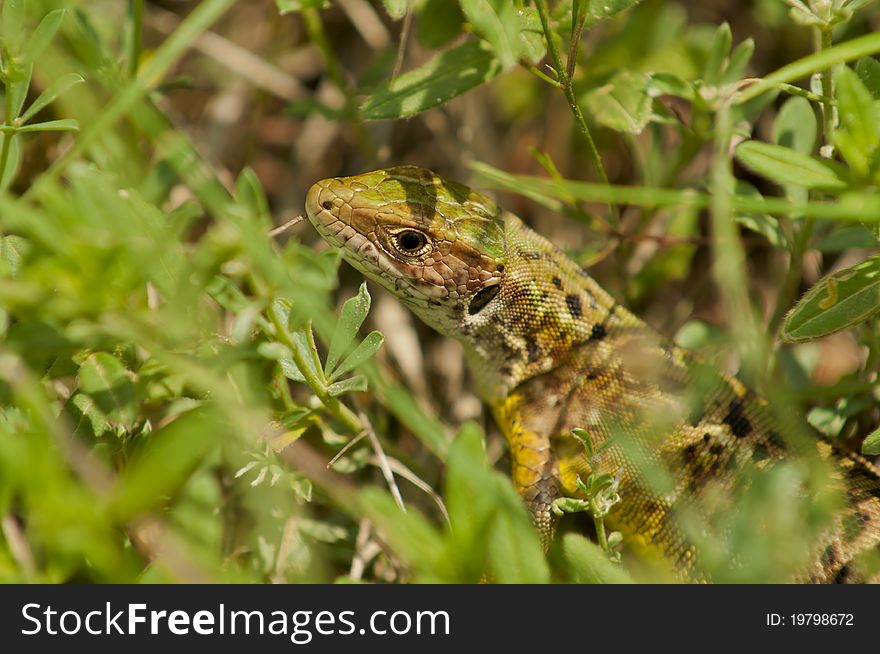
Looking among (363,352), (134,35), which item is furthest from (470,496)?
(134,35)

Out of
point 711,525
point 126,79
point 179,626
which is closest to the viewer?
point 179,626

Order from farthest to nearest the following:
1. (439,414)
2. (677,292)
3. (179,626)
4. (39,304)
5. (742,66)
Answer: (677,292) → (439,414) → (742,66) → (179,626) → (39,304)

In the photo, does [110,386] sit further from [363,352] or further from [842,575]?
[842,575]

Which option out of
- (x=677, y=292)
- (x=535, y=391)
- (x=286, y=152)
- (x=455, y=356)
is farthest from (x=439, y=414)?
(x=286, y=152)

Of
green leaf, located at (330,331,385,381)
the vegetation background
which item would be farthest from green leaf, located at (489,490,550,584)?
green leaf, located at (330,331,385,381)

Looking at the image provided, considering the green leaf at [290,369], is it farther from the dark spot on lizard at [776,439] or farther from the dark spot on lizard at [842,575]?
the dark spot on lizard at [842,575]

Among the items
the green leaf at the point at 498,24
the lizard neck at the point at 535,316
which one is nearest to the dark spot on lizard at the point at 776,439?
the lizard neck at the point at 535,316

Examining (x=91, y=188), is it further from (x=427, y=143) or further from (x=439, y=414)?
(x=427, y=143)
